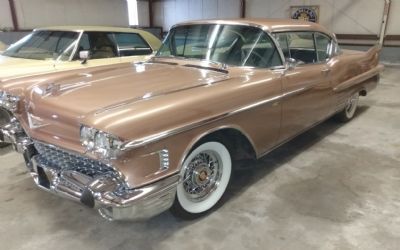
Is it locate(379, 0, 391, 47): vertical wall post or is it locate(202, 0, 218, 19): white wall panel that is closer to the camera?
locate(379, 0, 391, 47): vertical wall post

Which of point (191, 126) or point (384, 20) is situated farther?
point (384, 20)

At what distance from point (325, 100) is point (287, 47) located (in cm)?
84

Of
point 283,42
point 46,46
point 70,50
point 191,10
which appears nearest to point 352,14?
point 191,10

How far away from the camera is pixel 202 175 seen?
2.64m

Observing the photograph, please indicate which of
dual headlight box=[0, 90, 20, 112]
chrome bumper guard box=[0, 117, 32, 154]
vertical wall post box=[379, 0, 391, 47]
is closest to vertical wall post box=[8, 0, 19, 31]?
dual headlight box=[0, 90, 20, 112]

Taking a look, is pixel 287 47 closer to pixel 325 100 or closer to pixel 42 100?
pixel 325 100

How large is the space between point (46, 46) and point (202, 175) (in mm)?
3942

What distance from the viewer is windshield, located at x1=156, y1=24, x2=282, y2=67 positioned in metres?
3.11

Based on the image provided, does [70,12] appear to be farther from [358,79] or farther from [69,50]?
[358,79]

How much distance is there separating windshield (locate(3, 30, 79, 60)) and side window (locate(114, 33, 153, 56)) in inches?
30.1

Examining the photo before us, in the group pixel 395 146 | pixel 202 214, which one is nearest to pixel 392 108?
pixel 395 146

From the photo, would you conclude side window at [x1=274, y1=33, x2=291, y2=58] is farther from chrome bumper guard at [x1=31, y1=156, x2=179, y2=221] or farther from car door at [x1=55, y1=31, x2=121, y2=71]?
car door at [x1=55, y1=31, x2=121, y2=71]

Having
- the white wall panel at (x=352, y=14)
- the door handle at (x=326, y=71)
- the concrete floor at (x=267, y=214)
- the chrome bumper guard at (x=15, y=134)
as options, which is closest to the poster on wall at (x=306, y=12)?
the white wall panel at (x=352, y=14)

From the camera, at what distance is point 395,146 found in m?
4.04
